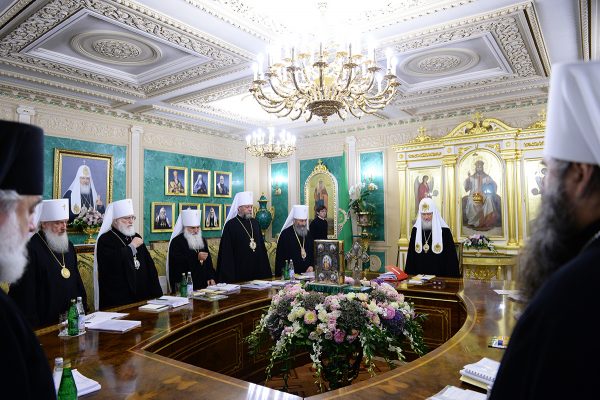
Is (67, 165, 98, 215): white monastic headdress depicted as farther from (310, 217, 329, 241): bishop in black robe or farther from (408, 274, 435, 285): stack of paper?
(408, 274, 435, 285): stack of paper

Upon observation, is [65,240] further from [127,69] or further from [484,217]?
[484,217]

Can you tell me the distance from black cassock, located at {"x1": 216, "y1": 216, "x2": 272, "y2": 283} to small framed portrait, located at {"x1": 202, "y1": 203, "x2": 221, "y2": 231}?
3.29 meters

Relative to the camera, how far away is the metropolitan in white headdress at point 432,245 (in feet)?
22.4

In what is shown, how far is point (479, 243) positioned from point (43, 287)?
7.21 m

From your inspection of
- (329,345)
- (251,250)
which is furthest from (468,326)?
(251,250)

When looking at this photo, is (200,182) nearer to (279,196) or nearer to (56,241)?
(279,196)

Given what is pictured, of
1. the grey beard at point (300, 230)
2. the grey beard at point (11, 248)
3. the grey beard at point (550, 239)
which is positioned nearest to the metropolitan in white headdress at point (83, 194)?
the grey beard at point (300, 230)

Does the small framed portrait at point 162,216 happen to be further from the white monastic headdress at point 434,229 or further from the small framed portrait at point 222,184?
the white monastic headdress at point 434,229

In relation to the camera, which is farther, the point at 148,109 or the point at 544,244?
the point at 148,109

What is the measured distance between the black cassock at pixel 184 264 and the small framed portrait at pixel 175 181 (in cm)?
328

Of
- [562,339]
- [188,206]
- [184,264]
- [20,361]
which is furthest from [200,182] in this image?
[562,339]

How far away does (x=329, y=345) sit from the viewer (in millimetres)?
2992

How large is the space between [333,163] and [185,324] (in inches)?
306

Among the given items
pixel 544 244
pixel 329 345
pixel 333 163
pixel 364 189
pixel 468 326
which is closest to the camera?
pixel 544 244
